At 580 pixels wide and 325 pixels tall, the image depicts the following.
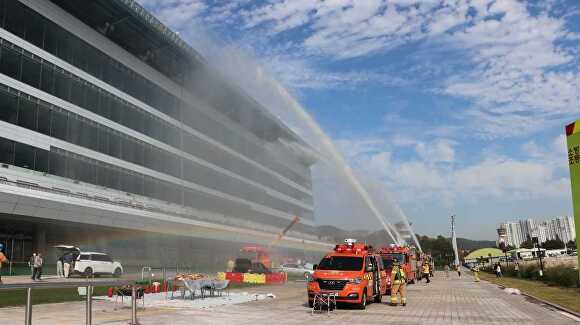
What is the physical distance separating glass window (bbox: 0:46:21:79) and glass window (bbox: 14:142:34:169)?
6009mm

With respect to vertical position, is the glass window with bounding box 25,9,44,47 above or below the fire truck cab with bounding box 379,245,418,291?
above

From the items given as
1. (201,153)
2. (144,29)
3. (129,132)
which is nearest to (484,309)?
(129,132)

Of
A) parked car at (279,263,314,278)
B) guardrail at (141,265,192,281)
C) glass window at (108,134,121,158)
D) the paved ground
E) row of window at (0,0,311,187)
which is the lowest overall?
the paved ground

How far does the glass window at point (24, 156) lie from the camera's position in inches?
1624

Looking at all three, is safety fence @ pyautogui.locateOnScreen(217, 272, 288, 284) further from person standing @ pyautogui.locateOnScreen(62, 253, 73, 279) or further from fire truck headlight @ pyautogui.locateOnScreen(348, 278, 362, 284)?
fire truck headlight @ pyautogui.locateOnScreen(348, 278, 362, 284)

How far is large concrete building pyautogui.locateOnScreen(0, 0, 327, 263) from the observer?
139ft

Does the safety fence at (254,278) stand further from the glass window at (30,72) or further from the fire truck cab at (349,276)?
the glass window at (30,72)

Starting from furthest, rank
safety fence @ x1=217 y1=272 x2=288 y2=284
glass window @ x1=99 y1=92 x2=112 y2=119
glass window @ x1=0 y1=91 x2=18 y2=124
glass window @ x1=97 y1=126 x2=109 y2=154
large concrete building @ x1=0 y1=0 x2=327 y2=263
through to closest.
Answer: glass window @ x1=99 y1=92 x2=112 y2=119, glass window @ x1=97 y1=126 x2=109 y2=154, large concrete building @ x1=0 y1=0 x2=327 y2=263, glass window @ x1=0 y1=91 x2=18 y2=124, safety fence @ x1=217 y1=272 x2=288 y2=284

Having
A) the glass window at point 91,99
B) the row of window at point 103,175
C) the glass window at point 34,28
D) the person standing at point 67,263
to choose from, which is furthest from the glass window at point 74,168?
the person standing at point 67,263

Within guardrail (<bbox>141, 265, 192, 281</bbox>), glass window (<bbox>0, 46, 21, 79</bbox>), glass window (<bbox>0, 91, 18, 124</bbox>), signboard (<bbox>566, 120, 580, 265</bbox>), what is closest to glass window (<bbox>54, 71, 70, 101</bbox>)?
glass window (<bbox>0, 46, 21, 79</bbox>)

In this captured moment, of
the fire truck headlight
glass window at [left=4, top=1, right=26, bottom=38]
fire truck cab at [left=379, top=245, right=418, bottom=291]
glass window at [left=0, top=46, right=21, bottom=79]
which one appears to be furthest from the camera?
glass window at [left=4, top=1, right=26, bottom=38]

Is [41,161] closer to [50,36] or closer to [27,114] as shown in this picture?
[27,114]

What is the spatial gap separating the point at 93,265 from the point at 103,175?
18.3 m

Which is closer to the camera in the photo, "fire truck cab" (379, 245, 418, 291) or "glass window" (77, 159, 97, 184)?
"fire truck cab" (379, 245, 418, 291)
